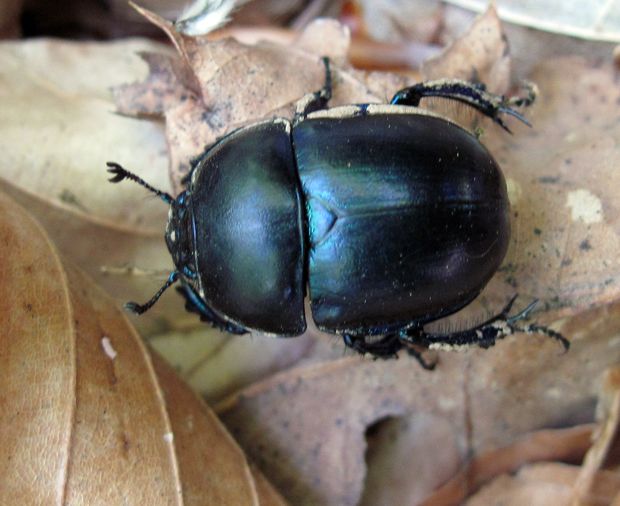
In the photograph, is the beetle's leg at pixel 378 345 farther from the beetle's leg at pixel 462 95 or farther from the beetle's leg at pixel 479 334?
the beetle's leg at pixel 462 95

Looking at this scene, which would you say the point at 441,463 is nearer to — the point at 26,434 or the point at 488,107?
the point at 488,107

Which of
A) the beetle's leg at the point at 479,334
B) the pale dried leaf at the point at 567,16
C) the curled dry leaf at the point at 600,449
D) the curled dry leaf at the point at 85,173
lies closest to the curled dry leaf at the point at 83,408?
the curled dry leaf at the point at 85,173

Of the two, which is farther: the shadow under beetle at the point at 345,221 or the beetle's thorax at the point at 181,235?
the beetle's thorax at the point at 181,235

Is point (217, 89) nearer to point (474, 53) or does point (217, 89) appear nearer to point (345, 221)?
point (345, 221)

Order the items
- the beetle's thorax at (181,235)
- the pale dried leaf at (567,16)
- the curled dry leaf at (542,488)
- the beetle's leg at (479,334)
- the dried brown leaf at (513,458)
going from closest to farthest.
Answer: the beetle's thorax at (181,235) → the beetle's leg at (479,334) → the curled dry leaf at (542,488) → the dried brown leaf at (513,458) → the pale dried leaf at (567,16)

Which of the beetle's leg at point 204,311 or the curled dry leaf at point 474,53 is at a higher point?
the curled dry leaf at point 474,53

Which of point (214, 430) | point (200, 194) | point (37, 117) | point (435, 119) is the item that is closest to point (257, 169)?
point (200, 194)

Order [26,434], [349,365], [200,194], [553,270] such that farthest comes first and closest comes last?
[349,365] → [553,270] → [200,194] → [26,434]

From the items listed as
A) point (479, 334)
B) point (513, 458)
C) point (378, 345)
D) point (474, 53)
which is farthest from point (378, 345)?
point (474, 53)
